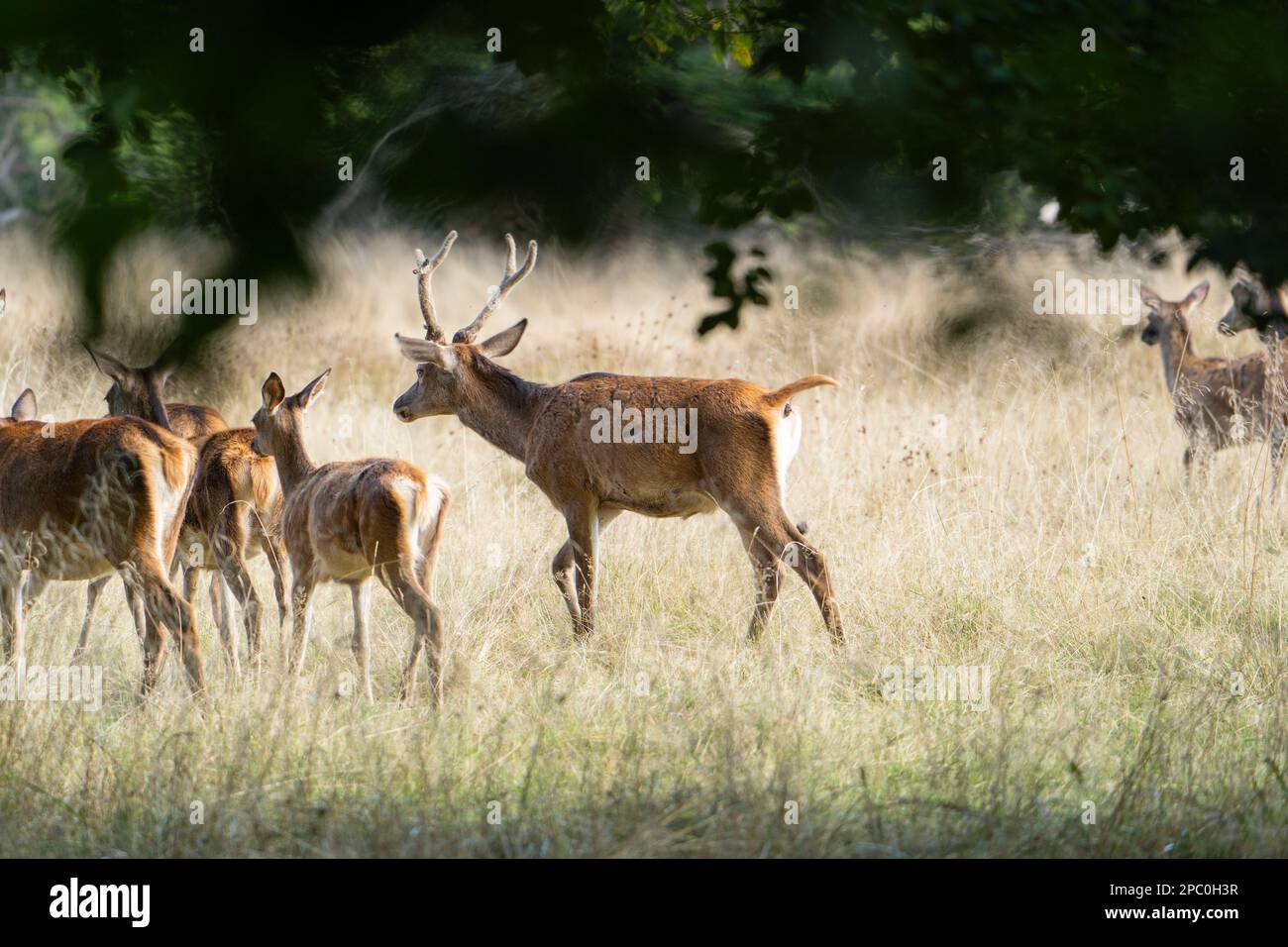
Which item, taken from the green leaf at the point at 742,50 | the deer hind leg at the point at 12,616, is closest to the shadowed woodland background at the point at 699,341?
the green leaf at the point at 742,50

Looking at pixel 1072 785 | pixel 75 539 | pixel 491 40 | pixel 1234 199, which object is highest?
pixel 491 40

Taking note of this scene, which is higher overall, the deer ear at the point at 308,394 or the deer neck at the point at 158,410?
the deer ear at the point at 308,394

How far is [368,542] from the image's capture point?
6555 mm

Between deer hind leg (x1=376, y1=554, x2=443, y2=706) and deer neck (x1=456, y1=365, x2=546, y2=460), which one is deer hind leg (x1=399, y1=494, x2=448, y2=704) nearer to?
deer hind leg (x1=376, y1=554, x2=443, y2=706)

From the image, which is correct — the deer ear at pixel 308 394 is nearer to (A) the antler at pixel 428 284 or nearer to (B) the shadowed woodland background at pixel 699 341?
(A) the antler at pixel 428 284

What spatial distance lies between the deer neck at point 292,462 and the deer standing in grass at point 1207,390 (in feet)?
16.0

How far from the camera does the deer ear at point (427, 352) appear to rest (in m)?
7.94

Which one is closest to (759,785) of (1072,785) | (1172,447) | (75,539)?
(1072,785)

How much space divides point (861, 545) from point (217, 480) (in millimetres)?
3186

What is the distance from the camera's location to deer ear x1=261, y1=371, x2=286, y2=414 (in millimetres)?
7332

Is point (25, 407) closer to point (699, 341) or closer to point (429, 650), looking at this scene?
point (429, 650)

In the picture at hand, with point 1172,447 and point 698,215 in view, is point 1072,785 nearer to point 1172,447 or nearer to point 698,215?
point 698,215

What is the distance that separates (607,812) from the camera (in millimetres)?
4789

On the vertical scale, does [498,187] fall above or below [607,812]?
above
